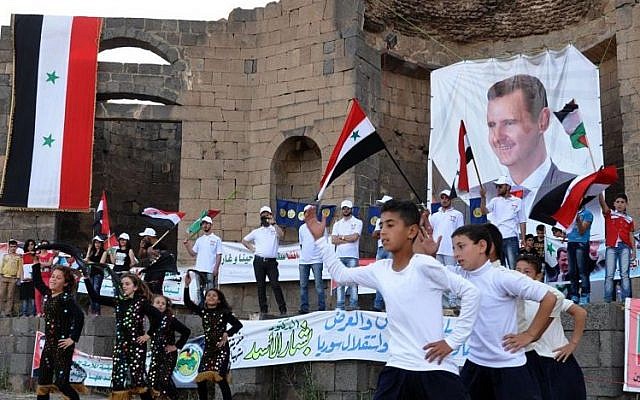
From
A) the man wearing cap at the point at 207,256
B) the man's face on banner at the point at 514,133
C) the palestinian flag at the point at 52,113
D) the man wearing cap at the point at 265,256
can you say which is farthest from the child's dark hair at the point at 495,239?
the palestinian flag at the point at 52,113

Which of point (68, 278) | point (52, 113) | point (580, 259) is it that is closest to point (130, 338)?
point (68, 278)

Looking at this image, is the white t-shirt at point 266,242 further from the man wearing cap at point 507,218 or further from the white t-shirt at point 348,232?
the man wearing cap at point 507,218

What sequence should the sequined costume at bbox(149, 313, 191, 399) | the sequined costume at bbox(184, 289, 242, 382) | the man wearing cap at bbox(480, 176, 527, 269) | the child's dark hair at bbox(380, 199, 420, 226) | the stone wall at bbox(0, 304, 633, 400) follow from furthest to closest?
the man wearing cap at bbox(480, 176, 527, 269) → the sequined costume at bbox(184, 289, 242, 382) → the sequined costume at bbox(149, 313, 191, 399) → the stone wall at bbox(0, 304, 633, 400) → the child's dark hair at bbox(380, 199, 420, 226)

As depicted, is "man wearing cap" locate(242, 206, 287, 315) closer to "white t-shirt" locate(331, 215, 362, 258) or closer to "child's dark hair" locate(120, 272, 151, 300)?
"white t-shirt" locate(331, 215, 362, 258)

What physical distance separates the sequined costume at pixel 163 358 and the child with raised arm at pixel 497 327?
14.6 feet

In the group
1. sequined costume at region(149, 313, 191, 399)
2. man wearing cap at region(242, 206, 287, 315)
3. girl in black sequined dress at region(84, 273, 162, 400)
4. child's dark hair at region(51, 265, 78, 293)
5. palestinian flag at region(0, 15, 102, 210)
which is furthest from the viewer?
palestinian flag at region(0, 15, 102, 210)

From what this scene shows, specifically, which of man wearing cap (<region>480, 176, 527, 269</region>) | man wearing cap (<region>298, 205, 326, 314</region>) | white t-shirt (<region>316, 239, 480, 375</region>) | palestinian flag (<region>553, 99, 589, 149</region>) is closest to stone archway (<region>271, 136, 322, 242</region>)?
palestinian flag (<region>553, 99, 589, 149</region>)

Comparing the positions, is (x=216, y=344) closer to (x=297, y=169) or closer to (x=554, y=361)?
(x=554, y=361)

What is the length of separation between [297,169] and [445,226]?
6581mm

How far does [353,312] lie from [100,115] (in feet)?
29.9

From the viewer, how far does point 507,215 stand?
10.2 metres

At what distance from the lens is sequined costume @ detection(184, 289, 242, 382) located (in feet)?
29.1

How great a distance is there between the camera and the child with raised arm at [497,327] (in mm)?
4906

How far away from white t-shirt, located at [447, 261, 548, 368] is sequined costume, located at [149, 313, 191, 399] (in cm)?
447
